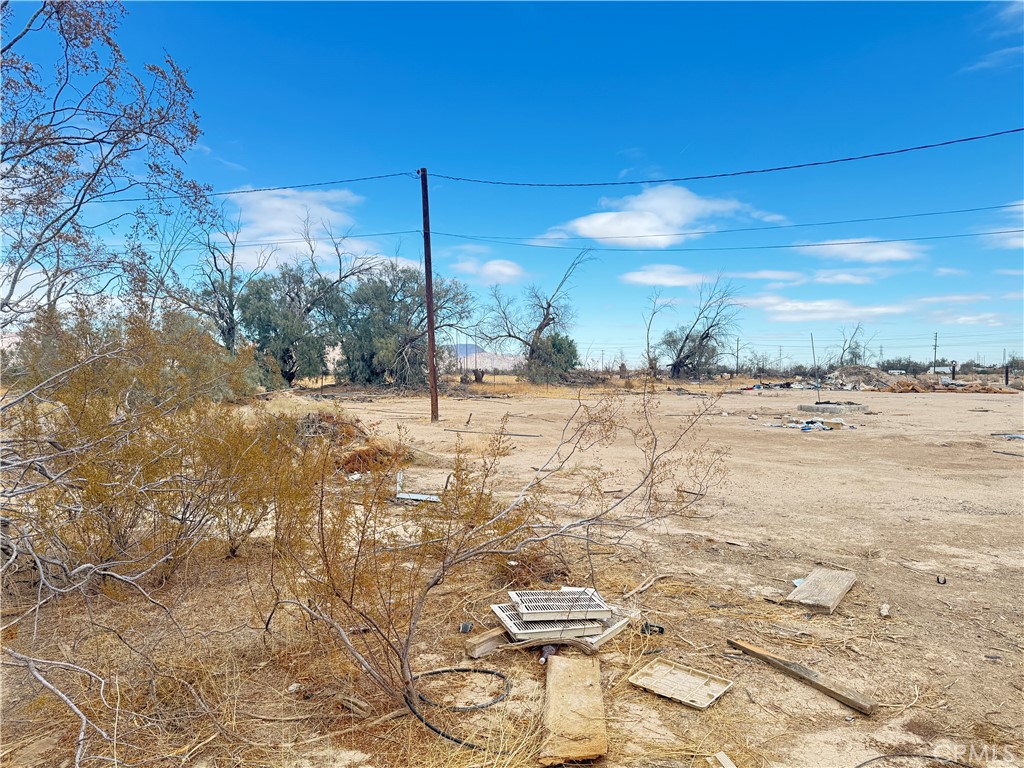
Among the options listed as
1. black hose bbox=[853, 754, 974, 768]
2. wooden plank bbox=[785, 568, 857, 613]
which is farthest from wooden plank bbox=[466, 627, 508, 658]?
wooden plank bbox=[785, 568, 857, 613]

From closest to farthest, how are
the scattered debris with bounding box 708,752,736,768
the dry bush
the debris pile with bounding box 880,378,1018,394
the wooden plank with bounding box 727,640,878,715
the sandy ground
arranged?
1. the scattered debris with bounding box 708,752,736,768
2. the sandy ground
3. the dry bush
4. the wooden plank with bounding box 727,640,878,715
5. the debris pile with bounding box 880,378,1018,394

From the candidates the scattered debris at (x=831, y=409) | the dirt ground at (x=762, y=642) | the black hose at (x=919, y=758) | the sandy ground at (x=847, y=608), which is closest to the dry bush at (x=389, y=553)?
the dirt ground at (x=762, y=642)

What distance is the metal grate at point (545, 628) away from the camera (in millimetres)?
3775

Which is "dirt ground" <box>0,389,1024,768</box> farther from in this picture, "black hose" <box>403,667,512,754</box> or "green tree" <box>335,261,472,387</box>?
"green tree" <box>335,261,472,387</box>

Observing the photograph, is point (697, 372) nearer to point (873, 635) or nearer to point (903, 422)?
point (903, 422)

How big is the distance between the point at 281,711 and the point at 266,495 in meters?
2.11

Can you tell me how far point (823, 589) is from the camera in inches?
187

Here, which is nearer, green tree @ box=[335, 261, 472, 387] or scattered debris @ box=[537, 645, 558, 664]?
scattered debris @ box=[537, 645, 558, 664]

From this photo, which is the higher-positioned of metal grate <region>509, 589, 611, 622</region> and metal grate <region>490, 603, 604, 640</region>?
metal grate <region>509, 589, 611, 622</region>

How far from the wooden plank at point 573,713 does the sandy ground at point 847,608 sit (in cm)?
12

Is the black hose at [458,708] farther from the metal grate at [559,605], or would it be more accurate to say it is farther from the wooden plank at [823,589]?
the wooden plank at [823,589]

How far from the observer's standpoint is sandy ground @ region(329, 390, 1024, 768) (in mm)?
3020

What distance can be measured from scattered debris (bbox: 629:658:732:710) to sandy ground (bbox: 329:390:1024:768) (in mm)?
61

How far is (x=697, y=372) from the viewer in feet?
156
